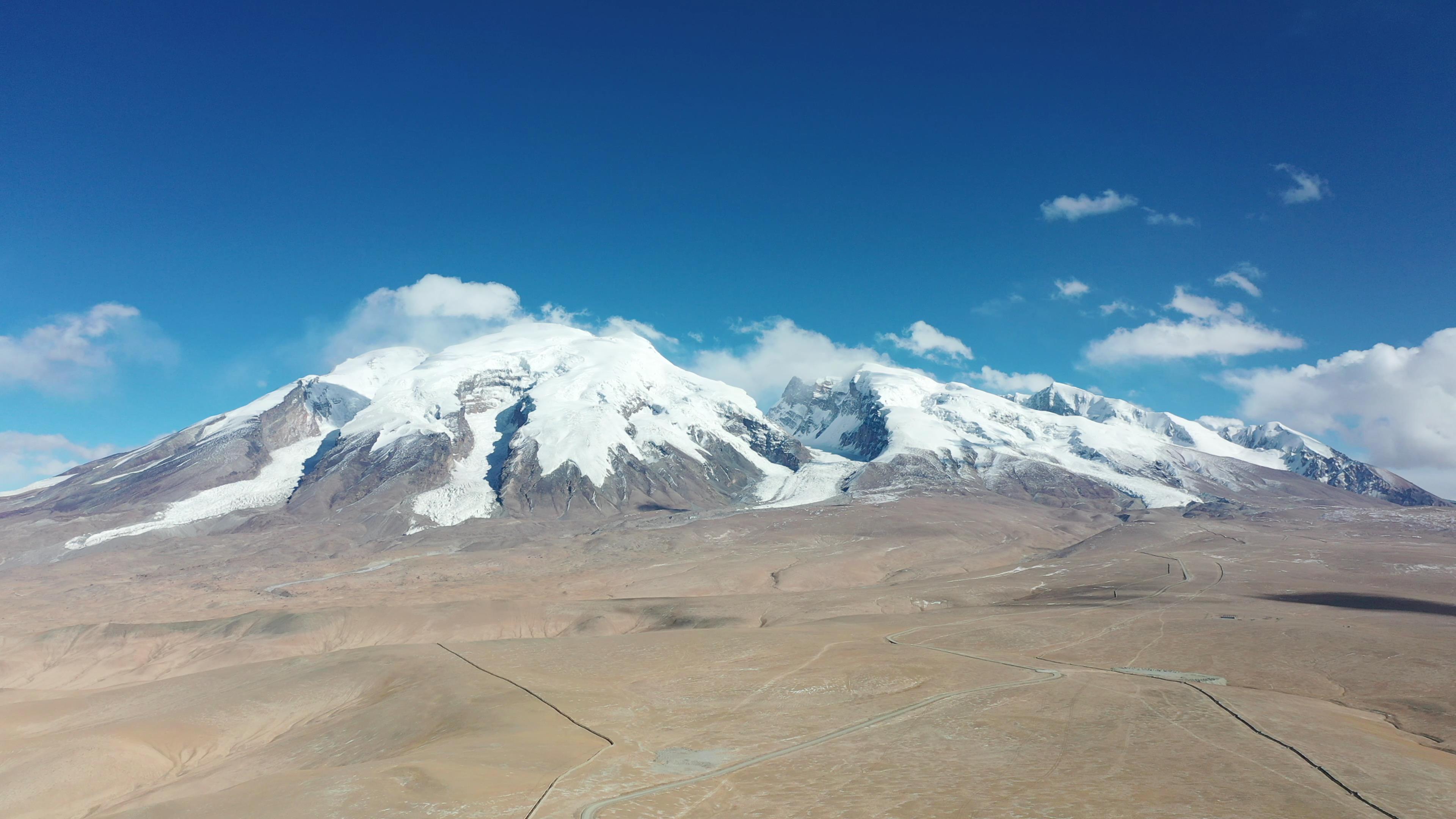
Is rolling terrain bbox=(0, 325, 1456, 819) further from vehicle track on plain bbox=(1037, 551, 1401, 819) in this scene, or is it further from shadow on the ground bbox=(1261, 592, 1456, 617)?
shadow on the ground bbox=(1261, 592, 1456, 617)

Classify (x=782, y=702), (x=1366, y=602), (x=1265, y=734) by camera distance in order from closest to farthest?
(x=1265, y=734), (x=782, y=702), (x=1366, y=602)

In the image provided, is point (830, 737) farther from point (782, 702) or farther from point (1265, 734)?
point (1265, 734)

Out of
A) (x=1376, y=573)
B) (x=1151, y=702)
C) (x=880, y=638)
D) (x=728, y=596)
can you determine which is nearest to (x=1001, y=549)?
(x=1376, y=573)

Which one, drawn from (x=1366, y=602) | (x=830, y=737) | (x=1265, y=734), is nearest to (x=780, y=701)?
(x=830, y=737)

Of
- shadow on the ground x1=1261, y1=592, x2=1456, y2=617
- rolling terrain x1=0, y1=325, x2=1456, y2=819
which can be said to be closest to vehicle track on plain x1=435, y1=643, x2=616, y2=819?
rolling terrain x1=0, y1=325, x2=1456, y2=819

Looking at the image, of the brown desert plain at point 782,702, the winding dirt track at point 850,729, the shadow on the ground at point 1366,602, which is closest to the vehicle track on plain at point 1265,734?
the brown desert plain at point 782,702

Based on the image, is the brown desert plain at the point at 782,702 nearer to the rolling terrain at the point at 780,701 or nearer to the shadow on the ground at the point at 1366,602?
the rolling terrain at the point at 780,701
